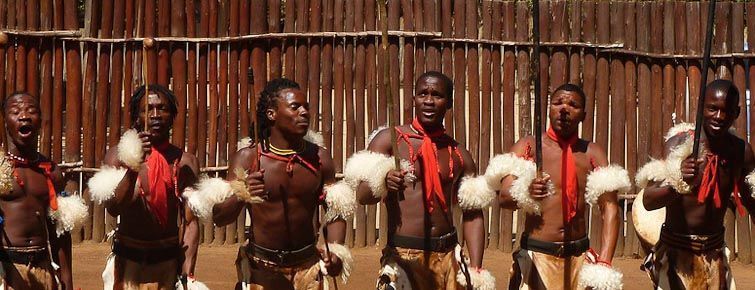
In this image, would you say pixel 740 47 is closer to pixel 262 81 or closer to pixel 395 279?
pixel 262 81

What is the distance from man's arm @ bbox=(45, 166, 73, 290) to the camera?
7.65 m

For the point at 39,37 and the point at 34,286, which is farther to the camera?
the point at 39,37

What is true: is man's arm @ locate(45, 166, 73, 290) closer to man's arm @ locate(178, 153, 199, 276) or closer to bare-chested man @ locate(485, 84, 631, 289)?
man's arm @ locate(178, 153, 199, 276)

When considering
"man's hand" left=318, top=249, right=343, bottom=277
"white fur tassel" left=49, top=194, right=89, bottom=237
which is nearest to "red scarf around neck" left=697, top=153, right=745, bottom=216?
"man's hand" left=318, top=249, right=343, bottom=277

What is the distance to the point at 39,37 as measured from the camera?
40.0 feet

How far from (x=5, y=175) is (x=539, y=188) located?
3.03 m

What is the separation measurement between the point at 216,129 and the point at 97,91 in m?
1.19

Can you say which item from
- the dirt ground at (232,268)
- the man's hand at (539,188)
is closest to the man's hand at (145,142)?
Result: the man's hand at (539,188)

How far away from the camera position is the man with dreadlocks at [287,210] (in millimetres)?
7379

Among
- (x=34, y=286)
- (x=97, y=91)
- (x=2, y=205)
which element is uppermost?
(x=97, y=91)

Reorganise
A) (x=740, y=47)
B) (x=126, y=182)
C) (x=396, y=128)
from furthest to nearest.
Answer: (x=740, y=47)
(x=396, y=128)
(x=126, y=182)

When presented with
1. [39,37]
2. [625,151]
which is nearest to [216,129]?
[39,37]

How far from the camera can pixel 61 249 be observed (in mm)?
7750

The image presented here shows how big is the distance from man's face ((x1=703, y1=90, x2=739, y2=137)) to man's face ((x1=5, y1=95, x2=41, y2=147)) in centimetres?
395
